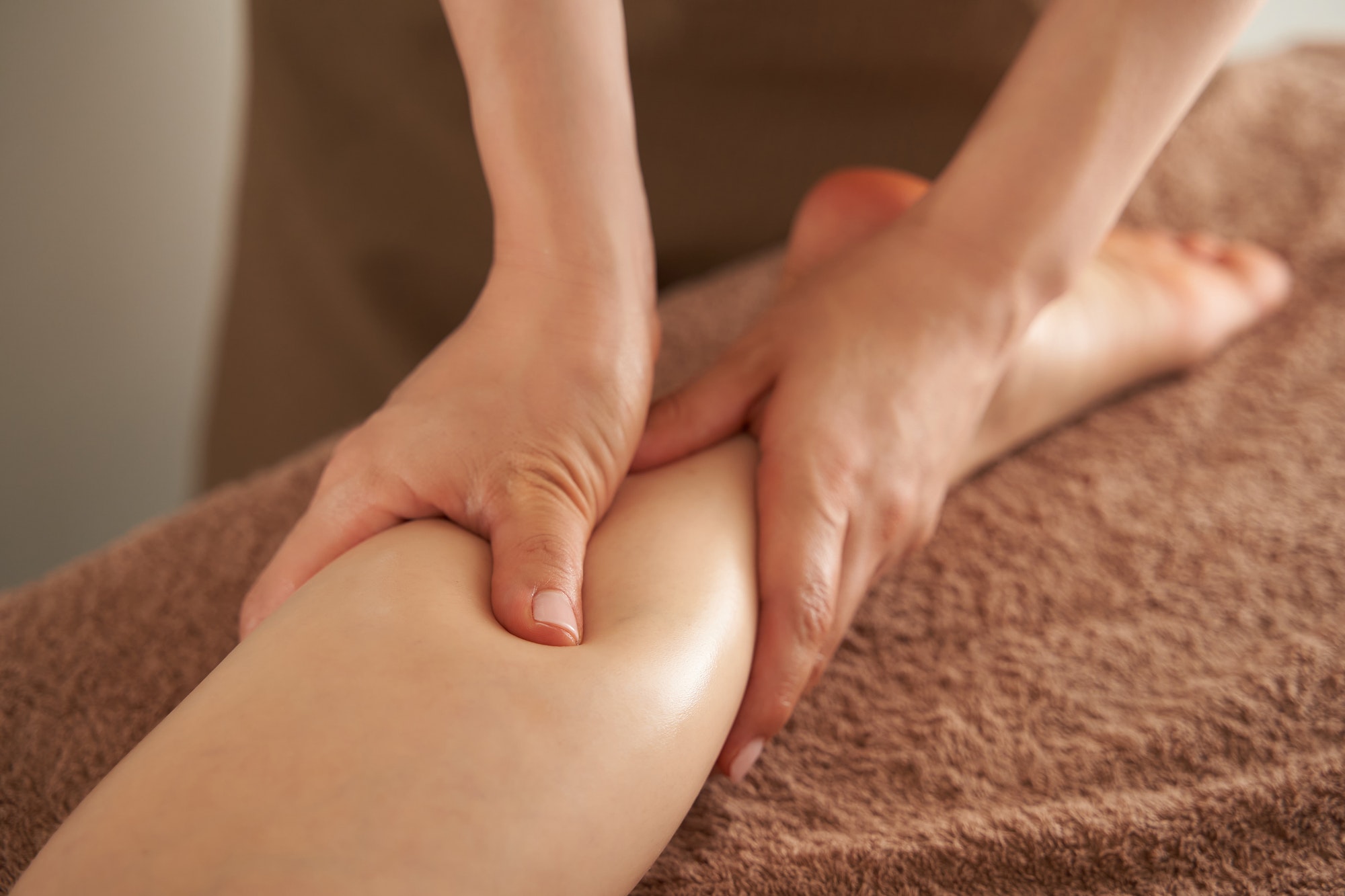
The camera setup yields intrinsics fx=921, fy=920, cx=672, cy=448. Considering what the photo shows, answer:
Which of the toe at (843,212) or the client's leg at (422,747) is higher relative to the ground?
the toe at (843,212)

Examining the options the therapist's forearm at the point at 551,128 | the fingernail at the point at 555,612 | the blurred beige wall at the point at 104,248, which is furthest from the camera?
the blurred beige wall at the point at 104,248

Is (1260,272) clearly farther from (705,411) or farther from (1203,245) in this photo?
(705,411)

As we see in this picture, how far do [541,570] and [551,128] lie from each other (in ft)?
0.93

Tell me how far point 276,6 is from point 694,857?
3.79 feet

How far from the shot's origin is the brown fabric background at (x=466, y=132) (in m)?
1.01

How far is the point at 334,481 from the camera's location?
543 mm

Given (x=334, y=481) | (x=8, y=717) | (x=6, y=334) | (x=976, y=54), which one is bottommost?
(x=6, y=334)

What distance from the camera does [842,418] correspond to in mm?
597

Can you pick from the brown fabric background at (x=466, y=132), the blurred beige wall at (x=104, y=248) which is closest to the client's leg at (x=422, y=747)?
the brown fabric background at (x=466, y=132)

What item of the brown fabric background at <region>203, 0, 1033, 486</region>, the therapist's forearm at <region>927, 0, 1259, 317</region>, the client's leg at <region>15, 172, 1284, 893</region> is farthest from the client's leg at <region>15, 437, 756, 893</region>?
the brown fabric background at <region>203, 0, 1033, 486</region>

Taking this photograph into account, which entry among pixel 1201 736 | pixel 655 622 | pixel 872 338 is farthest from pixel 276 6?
pixel 1201 736

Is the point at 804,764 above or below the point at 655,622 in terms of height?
below

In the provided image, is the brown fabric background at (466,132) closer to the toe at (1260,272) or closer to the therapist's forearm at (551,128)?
the toe at (1260,272)

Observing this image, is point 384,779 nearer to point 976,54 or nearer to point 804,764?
point 804,764
